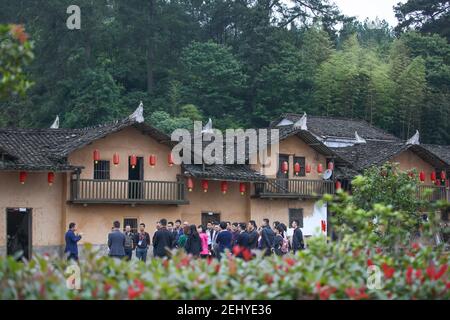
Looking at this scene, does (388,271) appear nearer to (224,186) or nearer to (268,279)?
(268,279)

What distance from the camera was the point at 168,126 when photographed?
48.1 meters

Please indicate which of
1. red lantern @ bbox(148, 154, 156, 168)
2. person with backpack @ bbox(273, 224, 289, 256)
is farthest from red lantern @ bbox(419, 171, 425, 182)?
person with backpack @ bbox(273, 224, 289, 256)

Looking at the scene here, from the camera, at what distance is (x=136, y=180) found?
3294 centimetres

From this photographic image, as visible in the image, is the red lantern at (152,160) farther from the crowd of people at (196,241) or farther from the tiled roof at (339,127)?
the tiled roof at (339,127)

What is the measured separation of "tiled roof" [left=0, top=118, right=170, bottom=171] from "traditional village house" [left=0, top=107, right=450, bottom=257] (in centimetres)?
3

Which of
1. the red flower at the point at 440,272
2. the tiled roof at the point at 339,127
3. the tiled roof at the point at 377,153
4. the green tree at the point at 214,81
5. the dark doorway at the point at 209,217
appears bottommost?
the red flower at the point at 440,272

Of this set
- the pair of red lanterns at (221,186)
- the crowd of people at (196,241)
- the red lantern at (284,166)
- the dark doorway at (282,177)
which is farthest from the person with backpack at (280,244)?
the red lantern at (284,166)

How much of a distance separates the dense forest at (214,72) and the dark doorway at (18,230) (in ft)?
66.7

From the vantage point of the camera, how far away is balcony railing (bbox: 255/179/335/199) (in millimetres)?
→ 35875

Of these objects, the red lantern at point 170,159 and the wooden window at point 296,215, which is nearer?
the red lantern at point 170,159

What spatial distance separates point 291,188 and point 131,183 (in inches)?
276

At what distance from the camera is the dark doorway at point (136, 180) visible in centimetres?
3262
